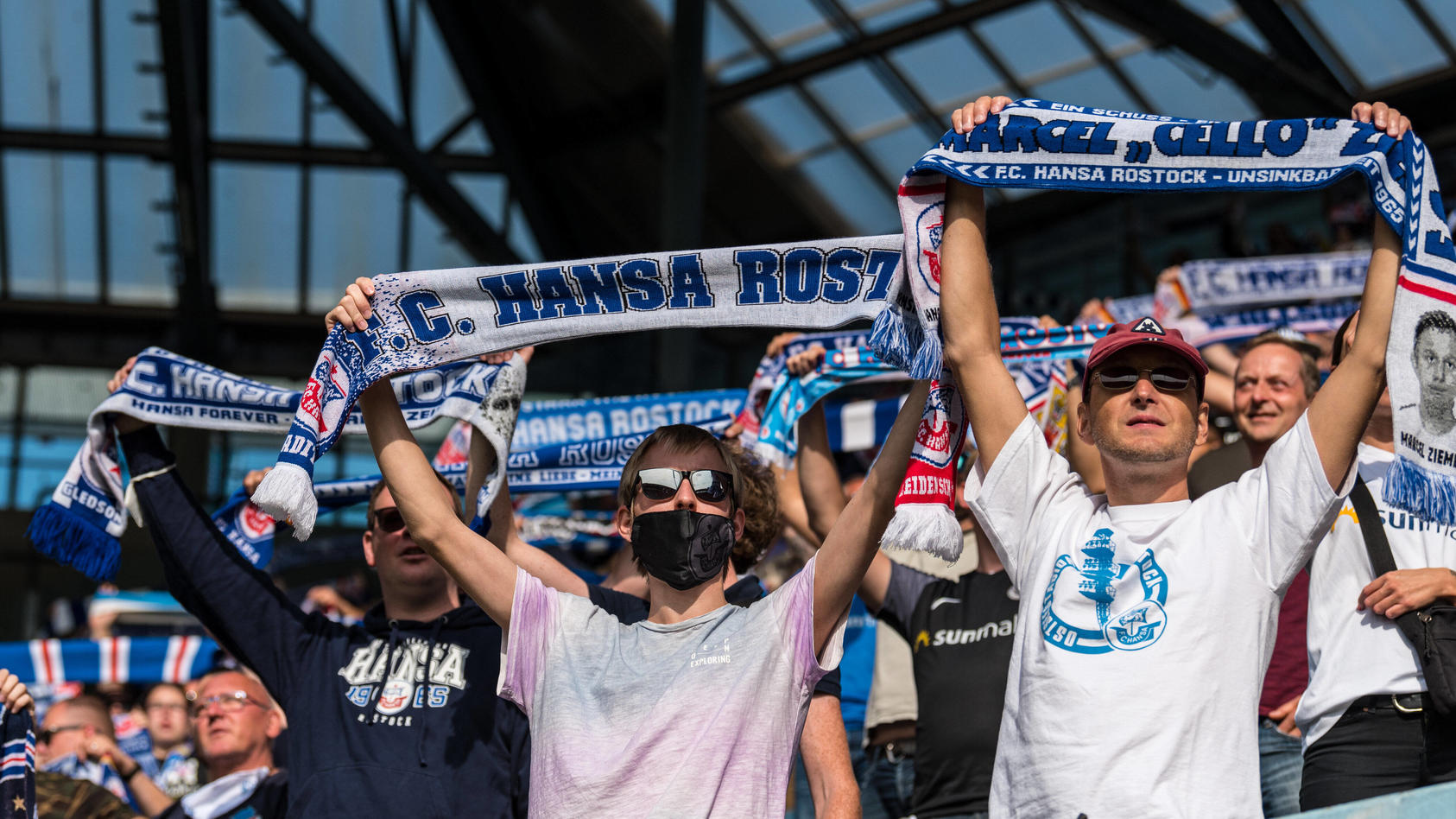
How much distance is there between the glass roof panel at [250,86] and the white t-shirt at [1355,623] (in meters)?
14.7

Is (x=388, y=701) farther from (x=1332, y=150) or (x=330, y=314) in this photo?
(x=1332, y=150)

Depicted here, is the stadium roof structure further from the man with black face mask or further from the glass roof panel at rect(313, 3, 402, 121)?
the man with black face mask

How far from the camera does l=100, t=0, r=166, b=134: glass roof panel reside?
1628 cm

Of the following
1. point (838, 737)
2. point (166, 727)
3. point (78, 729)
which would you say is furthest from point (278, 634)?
point (166, 727)

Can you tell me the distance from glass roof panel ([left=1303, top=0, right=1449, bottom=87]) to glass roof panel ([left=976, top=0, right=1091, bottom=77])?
1961mm

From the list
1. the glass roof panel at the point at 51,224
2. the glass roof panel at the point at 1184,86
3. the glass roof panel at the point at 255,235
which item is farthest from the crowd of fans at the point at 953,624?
the glass roof panel at the point at 51,224

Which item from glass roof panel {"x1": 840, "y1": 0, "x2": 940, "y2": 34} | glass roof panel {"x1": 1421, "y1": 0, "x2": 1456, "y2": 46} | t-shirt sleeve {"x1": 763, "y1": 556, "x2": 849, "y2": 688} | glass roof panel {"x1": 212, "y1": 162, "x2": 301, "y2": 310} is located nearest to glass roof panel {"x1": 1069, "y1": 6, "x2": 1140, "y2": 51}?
glass roof panel {"x1": 840, "y1": 0, "x2": 940, "y2": 34}

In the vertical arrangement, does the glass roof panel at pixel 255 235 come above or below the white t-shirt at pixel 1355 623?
above

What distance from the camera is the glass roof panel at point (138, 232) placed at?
17.4 meters

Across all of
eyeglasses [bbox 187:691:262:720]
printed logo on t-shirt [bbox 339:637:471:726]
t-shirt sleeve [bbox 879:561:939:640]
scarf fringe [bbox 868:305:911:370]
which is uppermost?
scarf fringe [bbox 868:305:911:370]

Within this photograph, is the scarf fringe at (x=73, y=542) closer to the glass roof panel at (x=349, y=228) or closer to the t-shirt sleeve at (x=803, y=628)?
the t-shirt sleeve at (x=803, y=628)

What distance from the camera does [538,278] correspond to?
11.6 feet

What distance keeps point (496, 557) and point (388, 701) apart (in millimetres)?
644

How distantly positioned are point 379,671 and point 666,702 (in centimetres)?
100
